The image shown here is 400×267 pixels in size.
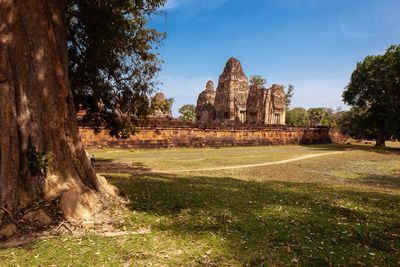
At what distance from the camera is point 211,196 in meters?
8.25

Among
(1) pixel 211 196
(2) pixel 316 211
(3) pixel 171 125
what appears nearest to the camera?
(2) pixel 316 211

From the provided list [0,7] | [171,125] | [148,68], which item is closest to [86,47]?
[148,68]

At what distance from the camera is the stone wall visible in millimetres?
26094

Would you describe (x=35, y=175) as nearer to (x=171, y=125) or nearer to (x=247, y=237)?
(x=247, y=237)

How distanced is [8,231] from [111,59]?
719 centimetres

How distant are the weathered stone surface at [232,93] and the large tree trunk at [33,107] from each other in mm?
38922

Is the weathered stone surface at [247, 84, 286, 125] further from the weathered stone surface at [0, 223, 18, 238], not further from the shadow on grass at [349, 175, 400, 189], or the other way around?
the weathered stone surface at [0, 223, 18, 238]

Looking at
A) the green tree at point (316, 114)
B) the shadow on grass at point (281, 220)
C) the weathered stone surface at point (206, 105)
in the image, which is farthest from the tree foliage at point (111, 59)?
the green tree at point (316, 114)

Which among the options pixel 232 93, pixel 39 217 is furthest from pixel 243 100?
pixel 39 217

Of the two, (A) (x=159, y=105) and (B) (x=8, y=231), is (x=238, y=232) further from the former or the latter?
(A) (x=159, y=105)

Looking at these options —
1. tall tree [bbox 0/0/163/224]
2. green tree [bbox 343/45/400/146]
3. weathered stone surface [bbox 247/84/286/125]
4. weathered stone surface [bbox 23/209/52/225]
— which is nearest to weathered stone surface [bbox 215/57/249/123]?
weathered stone surface [bbox 247/84/286/125]

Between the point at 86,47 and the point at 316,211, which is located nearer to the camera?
the point at 316,211

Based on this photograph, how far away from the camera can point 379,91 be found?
35406 millimetres

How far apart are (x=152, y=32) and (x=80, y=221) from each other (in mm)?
8561
